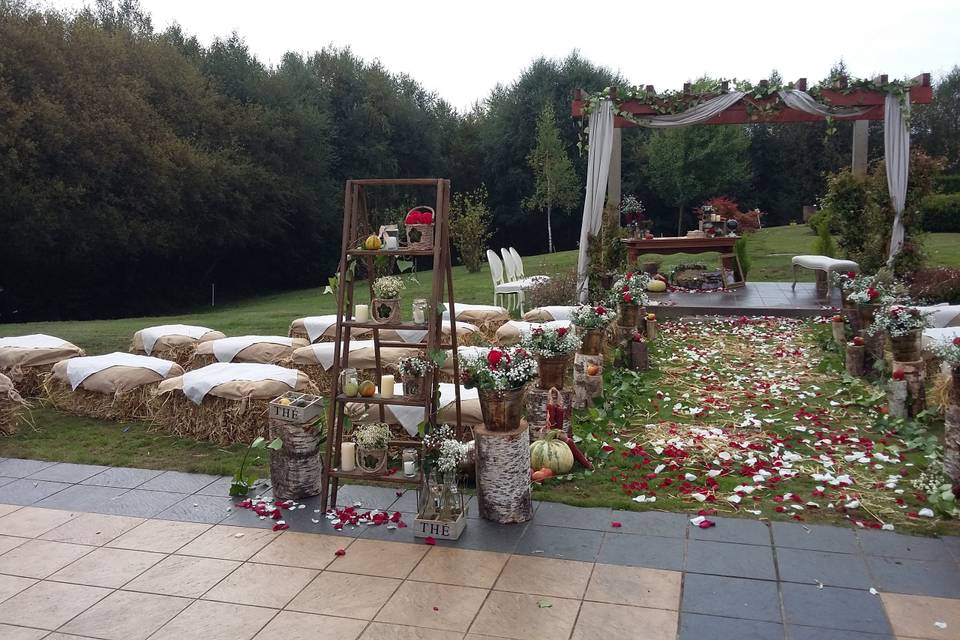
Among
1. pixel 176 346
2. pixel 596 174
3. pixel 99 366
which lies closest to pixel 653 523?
pixel 99 366

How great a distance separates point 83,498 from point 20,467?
87 cm

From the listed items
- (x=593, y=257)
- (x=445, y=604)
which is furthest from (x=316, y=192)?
(x=445, y=604)

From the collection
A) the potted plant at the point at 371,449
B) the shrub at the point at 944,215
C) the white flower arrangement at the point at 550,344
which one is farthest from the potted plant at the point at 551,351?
the shrub at the point at 944,215

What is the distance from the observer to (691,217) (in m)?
22.0

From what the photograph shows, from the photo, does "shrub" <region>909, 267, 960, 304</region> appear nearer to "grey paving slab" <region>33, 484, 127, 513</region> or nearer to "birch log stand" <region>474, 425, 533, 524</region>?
"birch log stand" <region>474, 425, 533, 524</region>

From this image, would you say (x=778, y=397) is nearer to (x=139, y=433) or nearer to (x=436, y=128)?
(x=139, y=433)

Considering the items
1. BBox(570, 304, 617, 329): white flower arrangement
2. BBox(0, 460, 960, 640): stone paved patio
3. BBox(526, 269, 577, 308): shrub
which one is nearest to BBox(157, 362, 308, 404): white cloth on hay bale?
BBox(0, 460, 960, 640): stone paved patio

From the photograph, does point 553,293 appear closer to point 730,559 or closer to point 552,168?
point 730,559

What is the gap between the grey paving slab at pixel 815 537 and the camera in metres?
3.31

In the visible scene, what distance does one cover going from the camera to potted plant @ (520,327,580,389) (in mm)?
4648

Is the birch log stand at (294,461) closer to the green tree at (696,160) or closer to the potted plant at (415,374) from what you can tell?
the potted plant at (415,374)

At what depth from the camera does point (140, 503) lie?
13.3ft

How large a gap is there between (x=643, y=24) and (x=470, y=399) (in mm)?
5640

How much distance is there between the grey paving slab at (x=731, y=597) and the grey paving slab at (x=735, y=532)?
1.20ft
